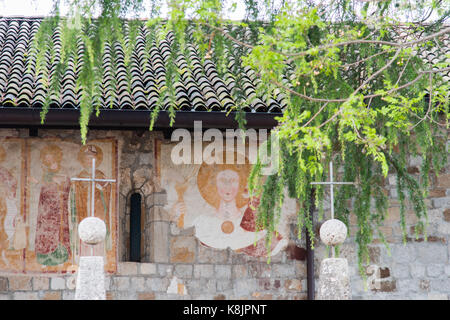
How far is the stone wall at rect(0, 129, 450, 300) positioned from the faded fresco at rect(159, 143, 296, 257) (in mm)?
84

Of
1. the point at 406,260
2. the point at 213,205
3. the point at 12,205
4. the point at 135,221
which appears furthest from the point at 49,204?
the point at 406,260

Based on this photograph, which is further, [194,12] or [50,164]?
[50,164]

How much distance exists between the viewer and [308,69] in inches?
184

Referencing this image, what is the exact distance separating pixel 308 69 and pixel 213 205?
2.88m

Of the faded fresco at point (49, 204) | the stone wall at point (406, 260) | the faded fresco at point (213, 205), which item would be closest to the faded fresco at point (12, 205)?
the faded fresco at point (49, 204)

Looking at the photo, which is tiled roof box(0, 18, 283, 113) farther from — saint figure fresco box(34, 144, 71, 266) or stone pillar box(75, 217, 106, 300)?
stone pillar box(75, 217, 106, 300)

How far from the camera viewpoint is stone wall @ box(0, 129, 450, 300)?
22.9 ft

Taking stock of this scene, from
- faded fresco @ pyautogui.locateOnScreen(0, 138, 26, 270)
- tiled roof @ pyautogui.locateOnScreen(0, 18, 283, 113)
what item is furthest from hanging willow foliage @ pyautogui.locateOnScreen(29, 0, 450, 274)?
faded fresco @ pyautogui.locateOnScreen(0, 138, 26, 270)

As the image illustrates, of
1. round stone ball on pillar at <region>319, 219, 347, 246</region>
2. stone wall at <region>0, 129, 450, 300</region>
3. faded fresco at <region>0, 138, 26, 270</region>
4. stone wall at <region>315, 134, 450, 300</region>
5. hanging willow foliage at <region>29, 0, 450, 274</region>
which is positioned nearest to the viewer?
hanging willow foliage at <region>29, 0, 450, 274</region>

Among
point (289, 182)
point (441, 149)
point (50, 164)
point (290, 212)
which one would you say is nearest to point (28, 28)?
point (50, 164)

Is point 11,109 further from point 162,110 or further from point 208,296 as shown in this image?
point 208,296

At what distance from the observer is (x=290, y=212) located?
7.38 m

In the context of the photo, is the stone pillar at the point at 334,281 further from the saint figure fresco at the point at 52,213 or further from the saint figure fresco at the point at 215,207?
the saint figure fresco at the point at 52,213

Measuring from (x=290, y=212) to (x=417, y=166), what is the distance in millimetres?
1534
